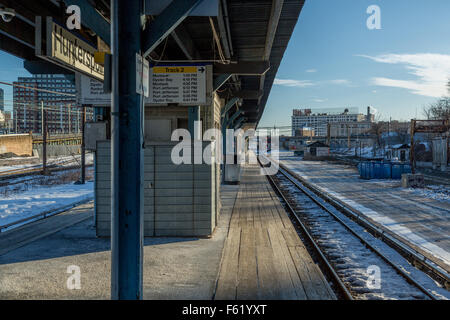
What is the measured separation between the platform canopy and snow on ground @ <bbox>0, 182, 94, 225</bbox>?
584 centimetres

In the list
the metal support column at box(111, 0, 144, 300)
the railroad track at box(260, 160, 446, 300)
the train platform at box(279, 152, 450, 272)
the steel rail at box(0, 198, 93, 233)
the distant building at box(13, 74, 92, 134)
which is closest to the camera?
the metal support column at box(111, 0, 144, 300)

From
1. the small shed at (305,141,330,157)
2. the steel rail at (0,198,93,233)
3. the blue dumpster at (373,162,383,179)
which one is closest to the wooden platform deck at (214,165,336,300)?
the steel rail at (0,198,93,233)

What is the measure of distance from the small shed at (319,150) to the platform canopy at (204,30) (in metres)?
39.4

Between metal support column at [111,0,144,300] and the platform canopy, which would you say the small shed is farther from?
metal support column at [111,0,144,300]

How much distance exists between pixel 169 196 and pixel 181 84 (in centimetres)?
279

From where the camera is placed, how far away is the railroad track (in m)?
5.42

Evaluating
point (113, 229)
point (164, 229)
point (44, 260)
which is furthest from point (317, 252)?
point (44, 260)

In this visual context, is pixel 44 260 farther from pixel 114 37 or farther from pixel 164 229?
pixel 114 37

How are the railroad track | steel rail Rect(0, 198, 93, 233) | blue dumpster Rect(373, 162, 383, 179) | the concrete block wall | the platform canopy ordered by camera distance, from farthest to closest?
1. blue dumpster Rect(373, 162, 383, 179)
2. steel rail Rect(0, 198, 93, 233)
3. the concrete block wall
4. the railroad track
5. the platform canopy

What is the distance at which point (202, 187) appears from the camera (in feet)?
28.6

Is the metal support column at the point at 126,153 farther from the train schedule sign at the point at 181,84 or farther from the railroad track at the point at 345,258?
the train schedule sign at the point at 181,84

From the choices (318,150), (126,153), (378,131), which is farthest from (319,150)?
(126,153)

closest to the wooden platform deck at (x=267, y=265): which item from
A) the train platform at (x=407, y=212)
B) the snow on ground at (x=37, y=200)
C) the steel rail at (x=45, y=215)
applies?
the train platform at (x=407, y=212)

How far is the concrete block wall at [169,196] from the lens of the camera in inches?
341
